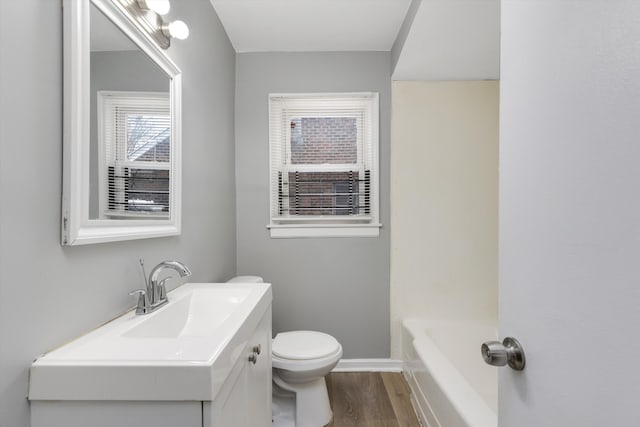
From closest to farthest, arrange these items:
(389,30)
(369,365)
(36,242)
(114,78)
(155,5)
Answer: (36,242)
(114,78)
(155,5)
(389,30)
(369,365)

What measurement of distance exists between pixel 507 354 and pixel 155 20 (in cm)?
158

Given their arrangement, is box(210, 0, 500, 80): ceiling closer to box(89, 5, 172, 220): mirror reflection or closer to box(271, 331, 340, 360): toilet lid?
box(89, 5, 172, 220): mirror reflection

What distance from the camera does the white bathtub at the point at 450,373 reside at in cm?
134

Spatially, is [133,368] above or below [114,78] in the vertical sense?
below

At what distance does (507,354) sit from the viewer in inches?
24.4

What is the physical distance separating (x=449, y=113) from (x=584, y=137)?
2.11m

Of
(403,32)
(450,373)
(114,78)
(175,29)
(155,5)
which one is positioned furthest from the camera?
(403,32)

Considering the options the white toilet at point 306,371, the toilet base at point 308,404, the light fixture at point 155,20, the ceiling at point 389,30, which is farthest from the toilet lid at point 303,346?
the ceiling at point 389,30

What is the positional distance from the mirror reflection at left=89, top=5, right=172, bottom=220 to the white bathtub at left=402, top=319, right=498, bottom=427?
60.4 inches

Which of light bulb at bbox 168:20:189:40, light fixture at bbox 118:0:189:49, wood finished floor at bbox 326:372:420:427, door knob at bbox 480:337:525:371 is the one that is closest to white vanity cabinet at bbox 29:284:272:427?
door knob at bbox 480:337:525:371

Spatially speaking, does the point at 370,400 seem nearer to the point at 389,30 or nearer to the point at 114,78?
the point at 114,78

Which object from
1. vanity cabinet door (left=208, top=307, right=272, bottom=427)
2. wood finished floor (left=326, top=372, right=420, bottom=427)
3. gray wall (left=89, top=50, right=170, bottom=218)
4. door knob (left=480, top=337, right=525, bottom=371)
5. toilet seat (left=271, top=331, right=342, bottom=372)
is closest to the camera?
door knob (left=480, top=337, right=525, bottom=371)

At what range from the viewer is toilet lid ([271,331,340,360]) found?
1.68 meters

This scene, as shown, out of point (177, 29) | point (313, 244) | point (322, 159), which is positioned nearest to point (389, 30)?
point (322, 159)
